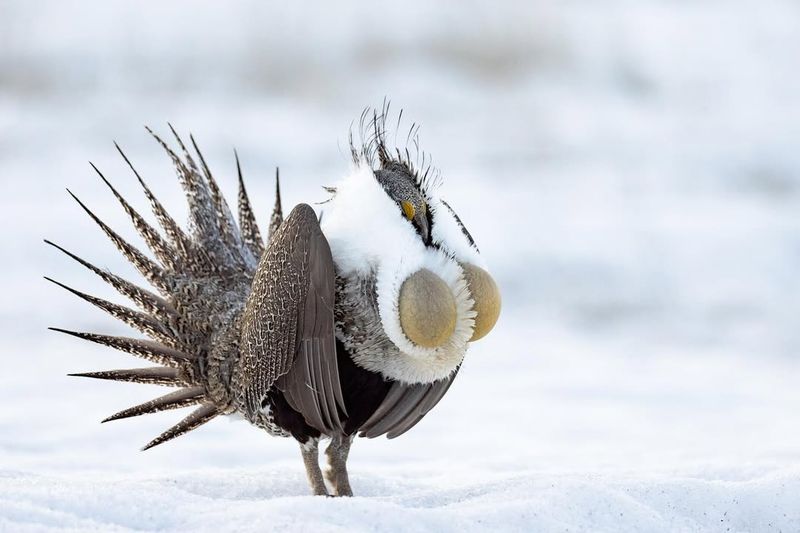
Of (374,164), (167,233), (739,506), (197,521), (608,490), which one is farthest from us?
(167,233)

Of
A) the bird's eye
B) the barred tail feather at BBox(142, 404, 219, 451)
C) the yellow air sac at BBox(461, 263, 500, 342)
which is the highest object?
the bird's eye

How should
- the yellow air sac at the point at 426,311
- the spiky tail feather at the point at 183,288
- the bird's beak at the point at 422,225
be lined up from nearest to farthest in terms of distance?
the yellow air sac at the point at 426,311, the bird's beak at the point at 422,225, the spiky tail feather at the point at 183,288

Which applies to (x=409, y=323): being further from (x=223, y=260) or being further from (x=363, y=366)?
(x=223, y=260)

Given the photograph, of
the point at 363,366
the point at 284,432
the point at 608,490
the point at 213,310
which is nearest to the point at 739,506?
the point at 608,490

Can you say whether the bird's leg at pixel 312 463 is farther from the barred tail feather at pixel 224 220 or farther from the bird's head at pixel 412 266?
the barred tail feather at pixel 224 220

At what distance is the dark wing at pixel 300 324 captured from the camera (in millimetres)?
2840

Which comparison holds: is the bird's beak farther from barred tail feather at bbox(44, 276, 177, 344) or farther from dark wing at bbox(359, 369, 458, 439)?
barred tail feather at bbox(44, 276, 177, 344)

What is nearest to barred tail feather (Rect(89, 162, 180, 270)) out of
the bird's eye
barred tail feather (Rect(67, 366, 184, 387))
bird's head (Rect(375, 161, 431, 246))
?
barred tail feather (Rect(67, 366, 184, 387))

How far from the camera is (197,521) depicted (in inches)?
82.9

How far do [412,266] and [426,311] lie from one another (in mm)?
145

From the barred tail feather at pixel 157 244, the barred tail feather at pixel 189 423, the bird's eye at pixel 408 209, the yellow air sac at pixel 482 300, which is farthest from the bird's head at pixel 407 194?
the barred tail feather at pixel 189 423

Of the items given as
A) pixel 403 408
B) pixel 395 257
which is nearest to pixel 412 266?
pixel 395 257

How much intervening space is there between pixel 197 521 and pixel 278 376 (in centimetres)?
86

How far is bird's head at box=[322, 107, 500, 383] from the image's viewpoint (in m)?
2.80
